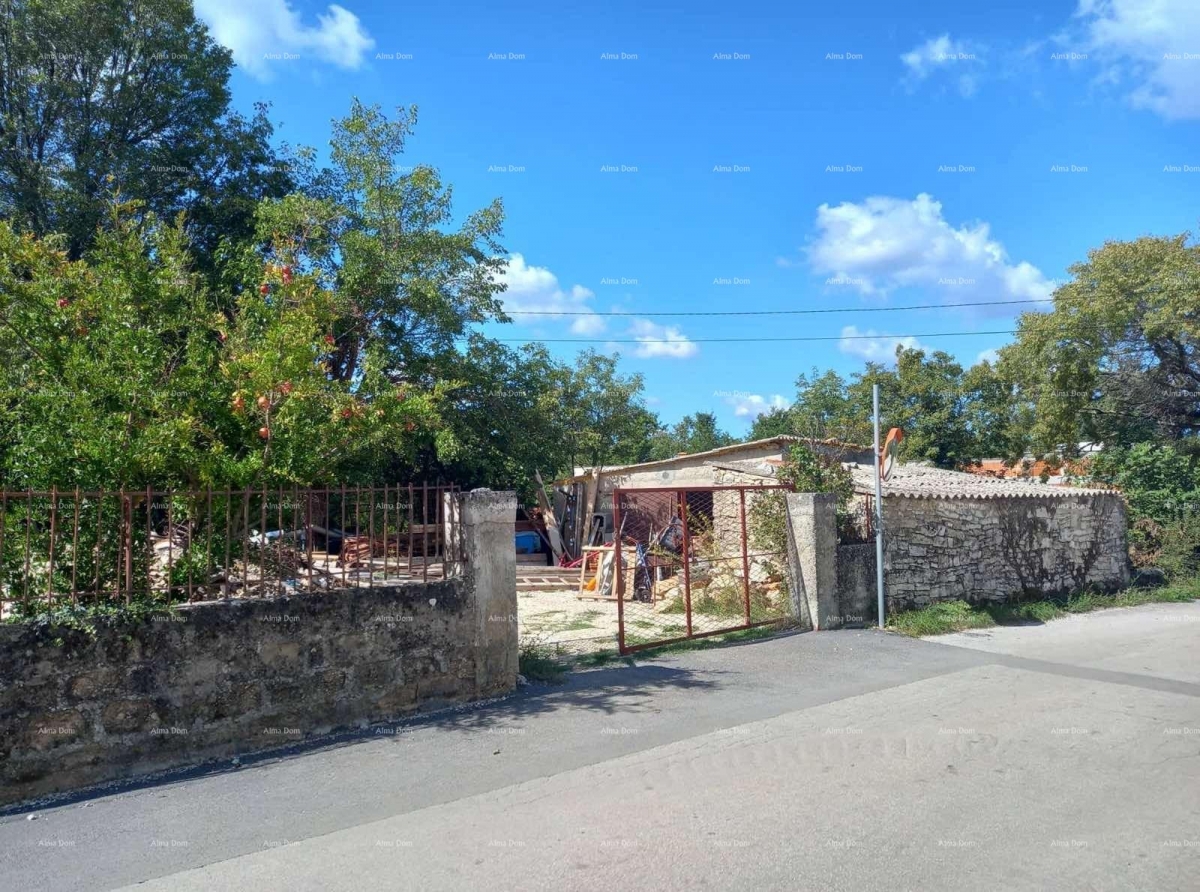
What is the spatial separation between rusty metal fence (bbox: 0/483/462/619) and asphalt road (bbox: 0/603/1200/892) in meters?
1.31

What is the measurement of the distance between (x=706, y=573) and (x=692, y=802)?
340 inches

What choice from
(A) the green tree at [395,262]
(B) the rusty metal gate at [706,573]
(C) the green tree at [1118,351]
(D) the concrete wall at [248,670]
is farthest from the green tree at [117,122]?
(C) the green tree at [1118,351]

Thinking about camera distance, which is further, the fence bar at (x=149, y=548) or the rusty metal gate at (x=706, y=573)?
the rusty metal gate at (x=706, y=573)

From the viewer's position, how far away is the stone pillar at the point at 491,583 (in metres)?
7.38

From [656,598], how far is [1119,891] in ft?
34.3

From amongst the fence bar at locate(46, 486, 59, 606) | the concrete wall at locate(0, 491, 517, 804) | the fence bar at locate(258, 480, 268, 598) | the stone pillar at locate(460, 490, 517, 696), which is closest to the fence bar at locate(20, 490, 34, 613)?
the fence bar at locate(46, 486, 59, 606)

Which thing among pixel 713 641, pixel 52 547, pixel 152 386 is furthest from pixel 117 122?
pixel 713 641

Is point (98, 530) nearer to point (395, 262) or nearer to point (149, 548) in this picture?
point (149, 548)

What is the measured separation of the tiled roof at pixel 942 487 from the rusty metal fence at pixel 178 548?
769 centimetres

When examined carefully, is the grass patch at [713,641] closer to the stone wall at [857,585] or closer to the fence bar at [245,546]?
the stone wall at [857,585]

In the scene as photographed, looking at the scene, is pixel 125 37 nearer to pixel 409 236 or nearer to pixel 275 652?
pixel 409 236

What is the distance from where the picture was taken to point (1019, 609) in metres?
12.6

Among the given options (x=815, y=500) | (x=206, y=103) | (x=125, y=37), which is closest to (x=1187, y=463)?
(x=815, y=500)

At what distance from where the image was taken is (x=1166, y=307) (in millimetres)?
18609
